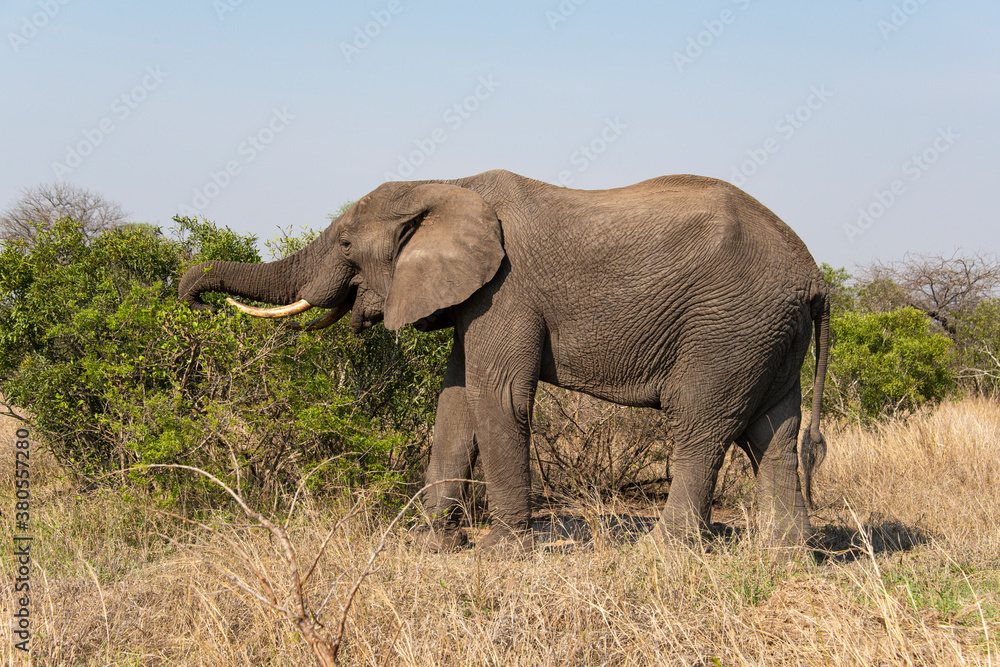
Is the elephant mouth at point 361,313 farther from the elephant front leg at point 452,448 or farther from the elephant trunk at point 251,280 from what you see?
the elephant front leg at point 452,448

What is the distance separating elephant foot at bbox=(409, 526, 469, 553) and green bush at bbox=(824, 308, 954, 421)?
639 cm

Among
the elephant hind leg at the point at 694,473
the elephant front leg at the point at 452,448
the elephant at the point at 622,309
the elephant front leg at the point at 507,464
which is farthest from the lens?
the elephant front leg at the point at 452,448

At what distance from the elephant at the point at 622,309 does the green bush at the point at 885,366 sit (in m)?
5.45

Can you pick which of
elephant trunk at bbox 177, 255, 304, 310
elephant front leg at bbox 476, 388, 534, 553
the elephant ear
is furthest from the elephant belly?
elephant trunk at bbox 177, 255, 304, 310

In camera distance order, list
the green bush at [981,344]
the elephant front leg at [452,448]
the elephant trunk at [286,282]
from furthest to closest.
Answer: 1. the green bush at [981,344]
2. the elephant front leg at [452,448]
3. the elephant trunk at [286,282]

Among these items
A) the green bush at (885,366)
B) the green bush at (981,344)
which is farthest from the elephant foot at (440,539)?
the green bush at (981,344)

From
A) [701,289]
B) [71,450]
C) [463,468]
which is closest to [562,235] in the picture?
[701,289]

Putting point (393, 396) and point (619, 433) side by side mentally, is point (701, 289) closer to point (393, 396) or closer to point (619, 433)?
point (619, 433)

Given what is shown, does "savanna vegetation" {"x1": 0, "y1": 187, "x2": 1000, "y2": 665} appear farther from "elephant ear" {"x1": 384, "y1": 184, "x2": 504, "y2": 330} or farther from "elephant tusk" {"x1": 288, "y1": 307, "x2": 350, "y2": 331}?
"elephant ear" {"x1": 384, "y1": 184, "x2": 504, "y2": 330}

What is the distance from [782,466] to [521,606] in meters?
2.58

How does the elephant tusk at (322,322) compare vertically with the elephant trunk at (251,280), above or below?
below

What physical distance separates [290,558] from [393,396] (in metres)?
4.59

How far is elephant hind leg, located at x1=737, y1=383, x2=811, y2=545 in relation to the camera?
5.95m

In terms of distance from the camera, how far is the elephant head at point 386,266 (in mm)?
5816
